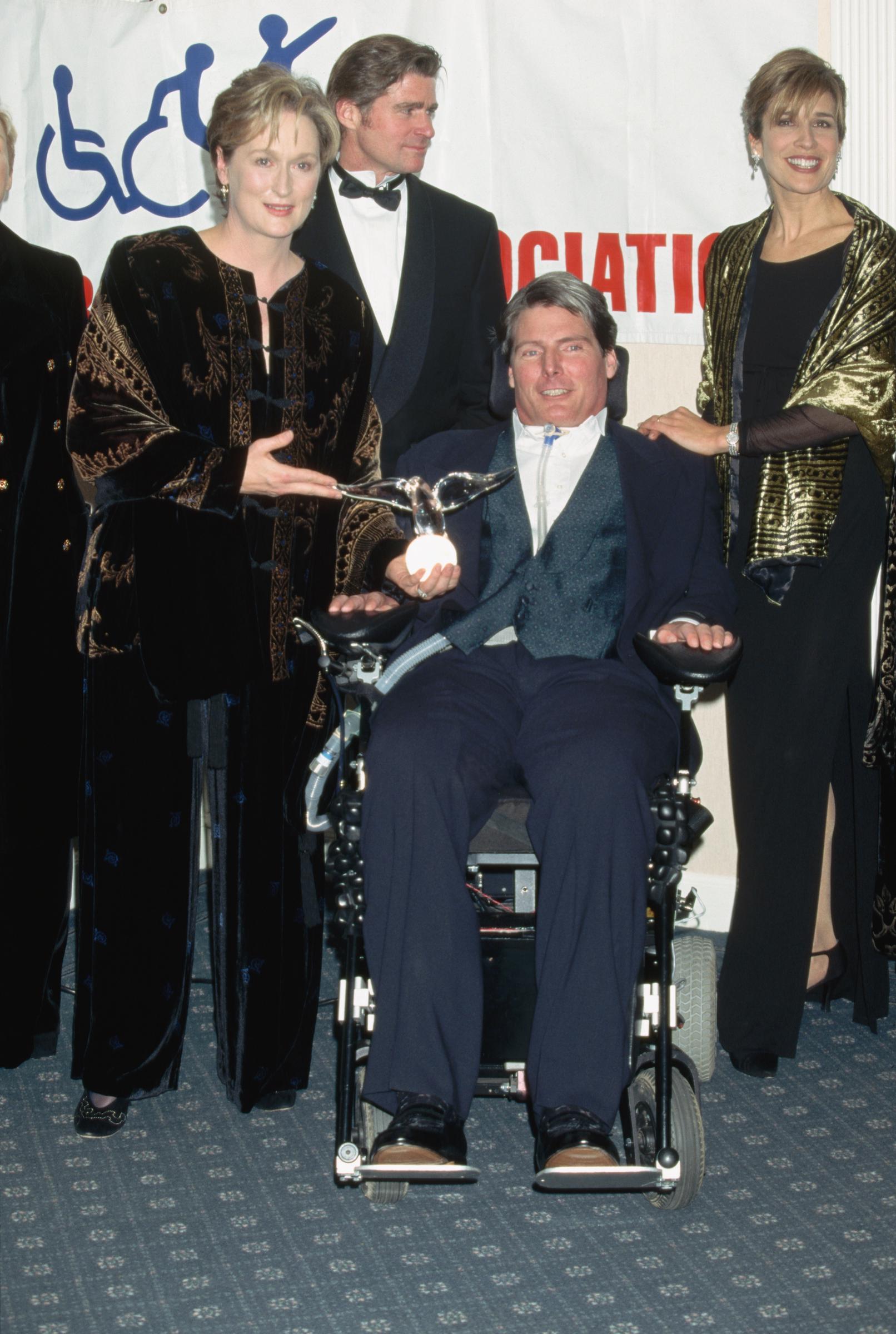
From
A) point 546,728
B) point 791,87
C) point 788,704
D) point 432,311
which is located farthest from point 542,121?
point 546,728

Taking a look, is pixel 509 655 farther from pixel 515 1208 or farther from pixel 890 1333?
pixel 890 1333

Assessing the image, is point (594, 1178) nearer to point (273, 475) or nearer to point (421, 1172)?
point (421, 1172)

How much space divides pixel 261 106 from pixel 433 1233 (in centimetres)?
186

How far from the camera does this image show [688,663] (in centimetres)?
254

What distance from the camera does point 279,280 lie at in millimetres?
2750

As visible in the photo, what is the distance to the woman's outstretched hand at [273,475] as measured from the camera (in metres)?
2.59

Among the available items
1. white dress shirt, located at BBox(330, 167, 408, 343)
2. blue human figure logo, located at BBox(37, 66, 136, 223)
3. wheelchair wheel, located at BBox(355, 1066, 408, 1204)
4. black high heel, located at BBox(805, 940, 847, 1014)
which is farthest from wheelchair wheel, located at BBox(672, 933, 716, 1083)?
blue human figure logo, located at BBox(37, 66, 136, 223)

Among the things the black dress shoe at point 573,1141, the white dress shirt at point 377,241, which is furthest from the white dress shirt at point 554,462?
the black dress shoe at point 573,1141

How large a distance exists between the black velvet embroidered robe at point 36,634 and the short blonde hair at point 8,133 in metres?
0.14

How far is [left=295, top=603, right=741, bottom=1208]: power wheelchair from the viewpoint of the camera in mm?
2469

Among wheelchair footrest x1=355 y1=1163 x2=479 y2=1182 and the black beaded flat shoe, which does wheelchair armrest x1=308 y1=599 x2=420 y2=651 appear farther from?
the black beaded flat shoe

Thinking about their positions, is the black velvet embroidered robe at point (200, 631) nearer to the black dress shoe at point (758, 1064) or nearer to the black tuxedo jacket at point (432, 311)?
the black tuxedo jacket at point (432, 311)

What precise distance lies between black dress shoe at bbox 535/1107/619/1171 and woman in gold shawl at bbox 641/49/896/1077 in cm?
78

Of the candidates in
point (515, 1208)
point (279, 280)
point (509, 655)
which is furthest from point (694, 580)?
point (515, 1208)
